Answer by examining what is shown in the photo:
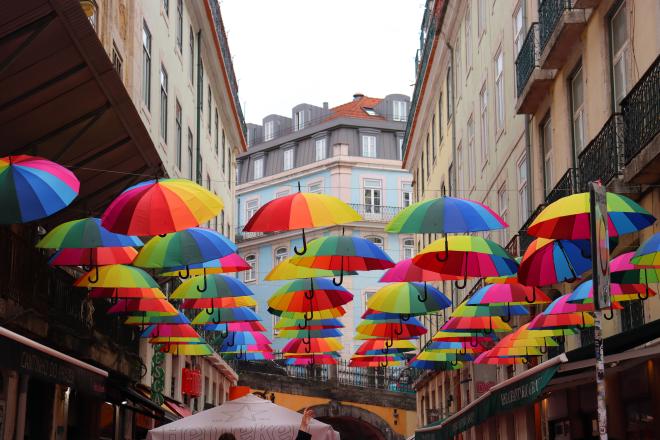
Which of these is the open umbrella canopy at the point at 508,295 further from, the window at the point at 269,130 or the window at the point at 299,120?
the window at the point at 269,130

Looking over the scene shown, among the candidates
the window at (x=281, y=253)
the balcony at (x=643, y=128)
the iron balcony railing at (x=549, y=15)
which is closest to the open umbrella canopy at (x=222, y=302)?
the iron balcony railing at (x=549, y=15)

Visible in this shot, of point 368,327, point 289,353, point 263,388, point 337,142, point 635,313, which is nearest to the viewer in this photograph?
point 635,313

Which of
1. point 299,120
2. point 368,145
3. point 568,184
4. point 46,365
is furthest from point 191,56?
point 299,120

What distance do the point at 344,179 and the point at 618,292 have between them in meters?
54.6

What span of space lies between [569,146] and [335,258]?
5.35m

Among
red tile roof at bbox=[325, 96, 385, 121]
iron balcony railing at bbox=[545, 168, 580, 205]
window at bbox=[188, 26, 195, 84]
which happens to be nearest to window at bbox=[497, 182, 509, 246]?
iron balcony railing at bbox=[545, 168, 580, 205]

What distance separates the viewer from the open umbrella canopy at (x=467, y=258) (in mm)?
14867

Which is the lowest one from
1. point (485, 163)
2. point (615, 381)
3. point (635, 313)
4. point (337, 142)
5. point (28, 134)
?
point (615, 381)

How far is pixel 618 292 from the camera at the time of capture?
13.0m

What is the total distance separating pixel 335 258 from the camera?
1670 cm

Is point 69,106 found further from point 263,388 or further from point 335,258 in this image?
point 263,388

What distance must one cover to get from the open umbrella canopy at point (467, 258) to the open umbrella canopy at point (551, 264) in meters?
0.52

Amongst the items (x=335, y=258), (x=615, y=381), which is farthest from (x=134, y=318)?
(x=615, y=381)

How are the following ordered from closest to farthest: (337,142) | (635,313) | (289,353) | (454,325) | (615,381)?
1. (615,381)
2. (635,313)
3. (454,325)
4. (289,353)
5. (337,142)
